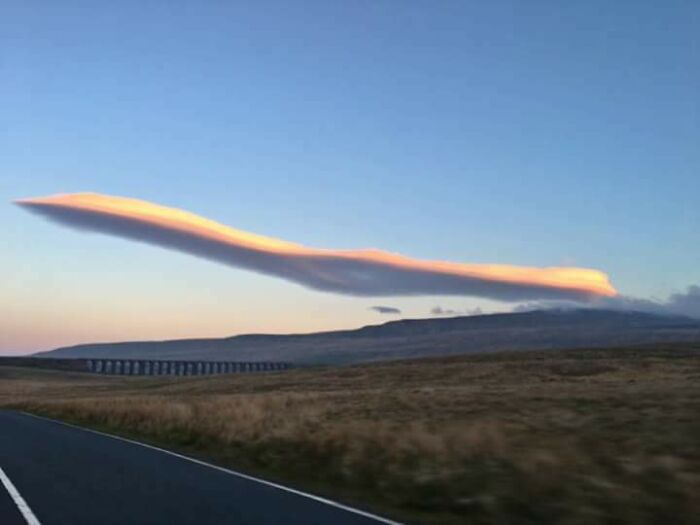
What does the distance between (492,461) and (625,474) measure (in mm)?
2831

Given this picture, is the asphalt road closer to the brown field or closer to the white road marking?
the white road marking

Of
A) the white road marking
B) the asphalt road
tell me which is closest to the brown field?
the asphalt road

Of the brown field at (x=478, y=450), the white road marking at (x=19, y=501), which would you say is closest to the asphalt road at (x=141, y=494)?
the white road marking at (x=19, y=501)

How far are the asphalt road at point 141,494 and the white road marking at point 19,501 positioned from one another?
57 mm

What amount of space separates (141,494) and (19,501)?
1856 mm

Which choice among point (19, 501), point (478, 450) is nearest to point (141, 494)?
point (19, 501)

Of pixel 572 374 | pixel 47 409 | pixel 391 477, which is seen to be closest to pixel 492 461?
pixel 391 477

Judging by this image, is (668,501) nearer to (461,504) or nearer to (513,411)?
(461,504)

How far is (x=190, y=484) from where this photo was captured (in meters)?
14.8

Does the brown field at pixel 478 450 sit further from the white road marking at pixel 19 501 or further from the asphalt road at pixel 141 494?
the white road marking at pixel 19 501

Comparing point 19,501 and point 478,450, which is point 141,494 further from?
point 478,450

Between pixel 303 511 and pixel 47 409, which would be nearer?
pixel 303 511

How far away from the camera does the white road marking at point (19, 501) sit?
1112cm

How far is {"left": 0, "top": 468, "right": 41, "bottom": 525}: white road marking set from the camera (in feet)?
36.5
